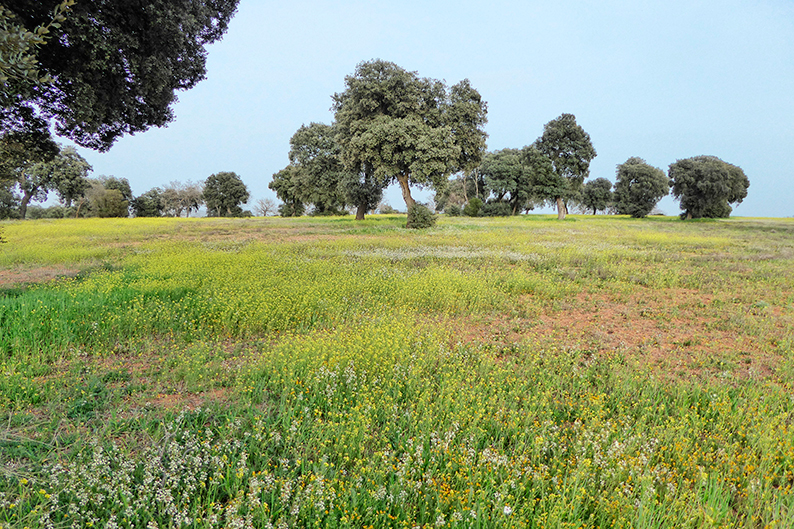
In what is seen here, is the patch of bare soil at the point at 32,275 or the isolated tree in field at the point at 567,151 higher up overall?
the isolated tree in field at the point at 567,151

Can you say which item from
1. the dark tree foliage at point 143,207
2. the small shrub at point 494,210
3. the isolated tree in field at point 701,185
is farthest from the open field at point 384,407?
the dark tree foliage at point 143,207

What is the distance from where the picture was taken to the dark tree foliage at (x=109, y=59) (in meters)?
8.73

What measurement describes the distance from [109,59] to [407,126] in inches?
828

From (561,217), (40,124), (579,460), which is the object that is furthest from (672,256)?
(561,217)

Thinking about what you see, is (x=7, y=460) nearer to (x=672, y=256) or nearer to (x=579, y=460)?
(x=579, y=460)

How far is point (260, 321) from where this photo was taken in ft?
23.2

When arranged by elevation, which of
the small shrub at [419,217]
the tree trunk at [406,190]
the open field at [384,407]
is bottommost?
the open field at [384,407]

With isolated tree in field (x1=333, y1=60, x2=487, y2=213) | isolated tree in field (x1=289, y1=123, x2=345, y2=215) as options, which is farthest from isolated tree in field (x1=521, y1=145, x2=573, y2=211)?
isolated tree in field (x1=289, y1=123, x2=345, y2=215)

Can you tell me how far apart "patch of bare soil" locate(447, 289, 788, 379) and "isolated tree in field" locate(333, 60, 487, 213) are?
20302 millimetres

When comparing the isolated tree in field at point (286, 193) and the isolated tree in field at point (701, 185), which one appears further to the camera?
the isolated tree in field at point (286, 193)

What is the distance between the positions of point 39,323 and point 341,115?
28838mm

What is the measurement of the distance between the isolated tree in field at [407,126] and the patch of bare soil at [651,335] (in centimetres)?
2030

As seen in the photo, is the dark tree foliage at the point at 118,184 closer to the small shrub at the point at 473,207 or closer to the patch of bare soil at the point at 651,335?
the small shrub at the point at 473,207

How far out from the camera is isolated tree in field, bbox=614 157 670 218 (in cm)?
6338
